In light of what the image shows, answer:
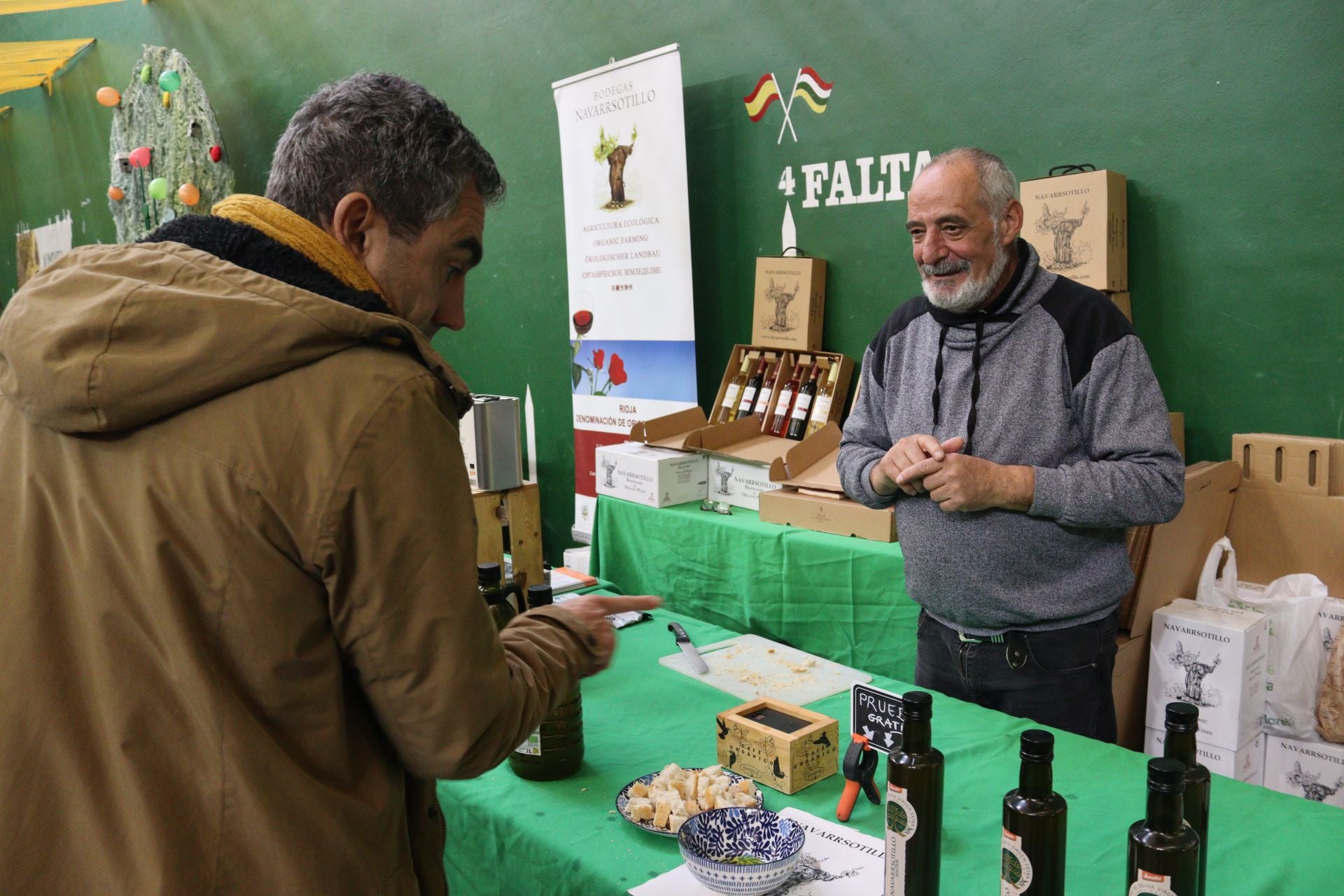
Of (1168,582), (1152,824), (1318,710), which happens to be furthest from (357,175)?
(1318,710)

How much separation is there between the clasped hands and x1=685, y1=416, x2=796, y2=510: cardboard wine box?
3.94 ft

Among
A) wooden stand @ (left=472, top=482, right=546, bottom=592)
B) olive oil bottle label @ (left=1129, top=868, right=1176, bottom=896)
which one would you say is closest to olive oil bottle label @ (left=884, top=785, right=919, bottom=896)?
olive oil bottle label @ (left=1129, top=868, right=1176, bottom=896)

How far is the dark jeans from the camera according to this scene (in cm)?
190

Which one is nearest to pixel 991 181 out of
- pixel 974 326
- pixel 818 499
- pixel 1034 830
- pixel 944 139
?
pixel 974 326

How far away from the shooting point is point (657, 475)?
3270mm

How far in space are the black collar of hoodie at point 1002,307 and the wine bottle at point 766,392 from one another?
145cm

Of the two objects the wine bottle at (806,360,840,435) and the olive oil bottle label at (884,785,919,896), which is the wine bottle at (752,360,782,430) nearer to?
the wine bottle at (806,360,840,435)

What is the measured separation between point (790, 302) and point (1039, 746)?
2.80 meters

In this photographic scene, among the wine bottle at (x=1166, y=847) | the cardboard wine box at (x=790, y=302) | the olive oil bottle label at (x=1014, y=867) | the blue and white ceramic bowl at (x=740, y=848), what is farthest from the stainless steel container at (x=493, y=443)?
the wine bottle at (x=1166, y=847)

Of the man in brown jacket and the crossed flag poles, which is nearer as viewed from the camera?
the man in brown jacket

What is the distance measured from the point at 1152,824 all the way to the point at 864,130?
116 inches

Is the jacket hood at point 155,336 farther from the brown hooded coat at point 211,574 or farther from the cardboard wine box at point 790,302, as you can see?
the cardboard wine box at point 790,302

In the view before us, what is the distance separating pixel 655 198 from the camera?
12.6 feet

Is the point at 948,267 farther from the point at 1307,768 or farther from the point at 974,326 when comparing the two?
the point at 1307,768
